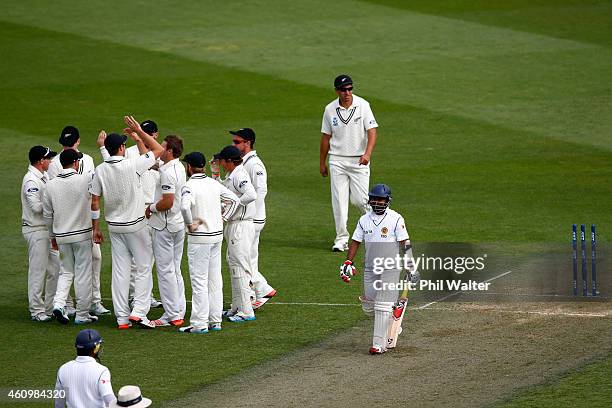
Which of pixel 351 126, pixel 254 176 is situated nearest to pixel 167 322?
pixel 254 176

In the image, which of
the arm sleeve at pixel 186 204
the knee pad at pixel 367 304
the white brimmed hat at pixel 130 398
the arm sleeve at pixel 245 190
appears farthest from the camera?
the arm sleeve at pixel 245 190

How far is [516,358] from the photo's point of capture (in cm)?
1145

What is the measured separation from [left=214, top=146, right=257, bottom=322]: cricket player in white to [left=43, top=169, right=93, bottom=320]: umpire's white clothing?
159 centimetres

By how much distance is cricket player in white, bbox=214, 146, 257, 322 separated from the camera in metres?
13.0

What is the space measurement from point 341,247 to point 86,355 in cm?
767

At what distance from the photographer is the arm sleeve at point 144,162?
12739mm

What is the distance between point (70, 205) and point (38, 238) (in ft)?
2.33

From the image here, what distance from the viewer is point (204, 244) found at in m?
12.6

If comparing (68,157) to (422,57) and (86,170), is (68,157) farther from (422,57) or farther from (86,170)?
(422,57)

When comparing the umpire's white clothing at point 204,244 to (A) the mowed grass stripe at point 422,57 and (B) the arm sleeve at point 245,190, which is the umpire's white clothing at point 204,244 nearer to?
(B) the arm sleeve at point 245,190

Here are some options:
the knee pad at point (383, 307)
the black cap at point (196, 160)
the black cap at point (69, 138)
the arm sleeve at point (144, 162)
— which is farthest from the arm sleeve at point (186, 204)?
the knee pad at point (383, 307)

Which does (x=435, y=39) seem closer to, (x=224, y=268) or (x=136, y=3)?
(x=136, y=3)

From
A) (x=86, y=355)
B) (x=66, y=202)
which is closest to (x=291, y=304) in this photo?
Result: (x=66, y=202)

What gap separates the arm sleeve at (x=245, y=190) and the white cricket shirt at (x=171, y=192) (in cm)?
62
